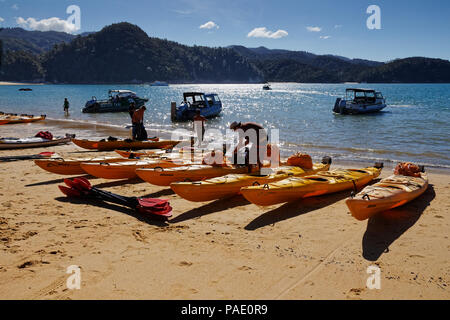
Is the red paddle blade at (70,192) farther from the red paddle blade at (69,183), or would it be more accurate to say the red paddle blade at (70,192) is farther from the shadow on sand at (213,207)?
the shadow on sand at (213,207)

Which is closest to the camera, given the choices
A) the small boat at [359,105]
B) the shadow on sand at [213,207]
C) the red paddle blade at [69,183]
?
the shadow on sand at [213,207]

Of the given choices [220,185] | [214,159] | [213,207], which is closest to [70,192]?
[213,207]

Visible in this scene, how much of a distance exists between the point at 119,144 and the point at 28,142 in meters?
3.44

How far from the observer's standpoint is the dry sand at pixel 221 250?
3918 millimetres

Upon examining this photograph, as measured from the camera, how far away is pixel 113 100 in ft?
99.1

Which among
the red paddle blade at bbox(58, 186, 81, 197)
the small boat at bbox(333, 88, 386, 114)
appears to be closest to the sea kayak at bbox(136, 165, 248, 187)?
the red paddle blade at bbox(58, 186, 81, 197)

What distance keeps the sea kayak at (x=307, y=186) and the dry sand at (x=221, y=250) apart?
0.26 m

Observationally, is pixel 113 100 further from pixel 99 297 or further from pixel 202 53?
pixel 202 53

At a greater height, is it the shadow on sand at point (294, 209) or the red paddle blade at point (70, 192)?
the red paddle blade at point (70, 192)

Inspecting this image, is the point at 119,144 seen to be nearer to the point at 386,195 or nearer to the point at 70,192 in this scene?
the point at 70,192

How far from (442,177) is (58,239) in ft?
31.9

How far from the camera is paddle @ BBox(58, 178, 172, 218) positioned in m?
6.08

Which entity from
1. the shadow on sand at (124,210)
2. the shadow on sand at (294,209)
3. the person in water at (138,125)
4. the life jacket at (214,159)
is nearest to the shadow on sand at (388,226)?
the shadow on sand at (294,209)

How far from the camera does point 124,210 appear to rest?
6457 millimetres
